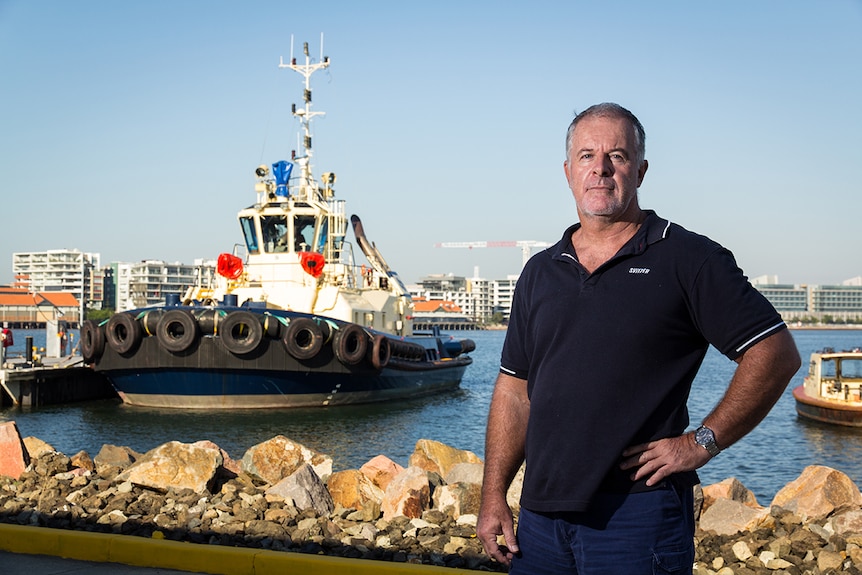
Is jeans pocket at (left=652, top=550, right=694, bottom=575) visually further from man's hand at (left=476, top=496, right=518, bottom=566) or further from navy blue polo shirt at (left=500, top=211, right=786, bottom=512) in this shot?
man's hand at (left=476, top=496, right=518, bottom=566)

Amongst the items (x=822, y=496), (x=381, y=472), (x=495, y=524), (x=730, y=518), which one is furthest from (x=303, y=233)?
(x=495, y=524)

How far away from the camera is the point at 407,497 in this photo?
6.15 m

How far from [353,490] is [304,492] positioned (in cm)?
79

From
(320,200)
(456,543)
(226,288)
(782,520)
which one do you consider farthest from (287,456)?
(320,200)

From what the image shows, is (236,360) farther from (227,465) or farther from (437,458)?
(227,465)

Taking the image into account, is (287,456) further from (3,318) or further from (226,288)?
(3,318)

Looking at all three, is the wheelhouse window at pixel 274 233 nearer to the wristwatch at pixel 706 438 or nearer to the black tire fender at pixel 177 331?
the black tire fender at pixel 177 331

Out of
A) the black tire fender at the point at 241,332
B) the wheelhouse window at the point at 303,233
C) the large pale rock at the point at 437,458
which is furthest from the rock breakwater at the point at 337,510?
the wheelhouse window at the point at 303,233

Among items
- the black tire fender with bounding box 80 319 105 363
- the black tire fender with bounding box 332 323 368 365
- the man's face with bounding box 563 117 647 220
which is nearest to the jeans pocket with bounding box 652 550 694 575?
the man's face with bounding box 563 117 647 220

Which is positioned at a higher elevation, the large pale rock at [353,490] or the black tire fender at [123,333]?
the black tire fender at [123,333]

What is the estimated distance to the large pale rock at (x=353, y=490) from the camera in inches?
269

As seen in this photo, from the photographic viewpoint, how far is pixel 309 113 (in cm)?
2461

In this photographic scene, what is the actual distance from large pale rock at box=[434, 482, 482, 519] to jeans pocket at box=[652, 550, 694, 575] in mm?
4128

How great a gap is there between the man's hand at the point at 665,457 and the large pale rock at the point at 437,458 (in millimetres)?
7418
